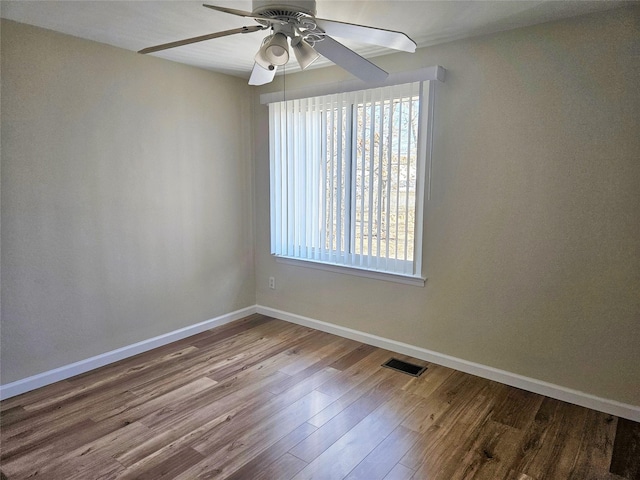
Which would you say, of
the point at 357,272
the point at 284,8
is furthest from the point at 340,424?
the point at 284,8

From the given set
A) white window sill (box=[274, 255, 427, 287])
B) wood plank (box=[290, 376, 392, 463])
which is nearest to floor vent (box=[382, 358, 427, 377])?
wood plank (box=[290, 376, 392, 463])

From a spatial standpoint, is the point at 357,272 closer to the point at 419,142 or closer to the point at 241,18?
the point at 419,142

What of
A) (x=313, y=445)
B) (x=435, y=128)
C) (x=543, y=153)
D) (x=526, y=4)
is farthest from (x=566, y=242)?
(x=313, y=445)

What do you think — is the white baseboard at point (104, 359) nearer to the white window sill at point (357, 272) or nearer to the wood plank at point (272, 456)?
the white window sill at point (357, 272)

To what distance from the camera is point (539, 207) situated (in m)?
2.54

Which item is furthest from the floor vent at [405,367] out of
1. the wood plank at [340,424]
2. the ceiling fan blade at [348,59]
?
the ceiling fan blade at [348,59]

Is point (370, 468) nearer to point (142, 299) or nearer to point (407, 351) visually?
point (407, 351)

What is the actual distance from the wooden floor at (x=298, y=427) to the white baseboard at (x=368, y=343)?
0.20 feet

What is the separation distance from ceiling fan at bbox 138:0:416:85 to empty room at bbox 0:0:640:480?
1cm

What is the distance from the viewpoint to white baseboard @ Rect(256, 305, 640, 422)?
2410 millimetres

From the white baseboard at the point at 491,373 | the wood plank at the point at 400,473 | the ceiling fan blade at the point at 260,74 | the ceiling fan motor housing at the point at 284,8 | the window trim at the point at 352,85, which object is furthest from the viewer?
the window trim at the point at 352,85

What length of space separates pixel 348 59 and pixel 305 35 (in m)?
0.24

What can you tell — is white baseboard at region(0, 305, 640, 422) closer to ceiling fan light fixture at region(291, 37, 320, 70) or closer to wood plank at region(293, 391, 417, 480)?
wood plank at region(293, 391, 417, 480)

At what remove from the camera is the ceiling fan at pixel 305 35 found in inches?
64.3
